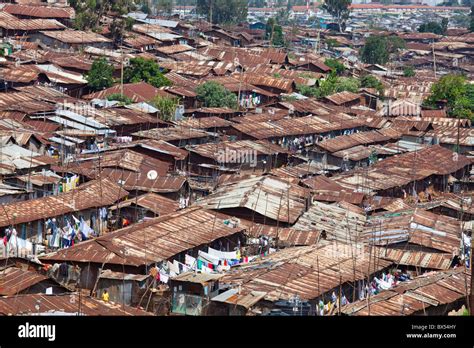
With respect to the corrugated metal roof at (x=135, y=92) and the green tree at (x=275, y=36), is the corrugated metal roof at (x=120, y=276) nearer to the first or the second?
the corrugated metal roof at (x=135, y=92)

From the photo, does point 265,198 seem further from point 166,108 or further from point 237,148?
point 166,108

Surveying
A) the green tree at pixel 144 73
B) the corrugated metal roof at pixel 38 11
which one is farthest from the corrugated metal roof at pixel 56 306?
the corrugated metal roof at pixel 38 11

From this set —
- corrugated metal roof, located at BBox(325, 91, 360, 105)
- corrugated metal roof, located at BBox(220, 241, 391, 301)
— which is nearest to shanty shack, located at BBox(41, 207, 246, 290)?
corrugated metal roof, located at BBox(220, 241, 391, 301)

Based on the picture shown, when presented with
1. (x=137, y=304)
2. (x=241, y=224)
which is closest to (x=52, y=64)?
(x=241, y=224)

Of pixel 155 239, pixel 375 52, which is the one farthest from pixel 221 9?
pixel 155 239

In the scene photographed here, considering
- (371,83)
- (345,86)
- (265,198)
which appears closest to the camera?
(265,198)

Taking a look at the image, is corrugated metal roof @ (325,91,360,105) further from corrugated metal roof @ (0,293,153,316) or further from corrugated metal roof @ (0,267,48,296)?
corrugated metal roof @ (0,293,153,316)

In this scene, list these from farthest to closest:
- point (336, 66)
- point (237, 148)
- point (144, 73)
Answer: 1. point (336, 66)
2. point (144, 73)
3. point (237, 148)
